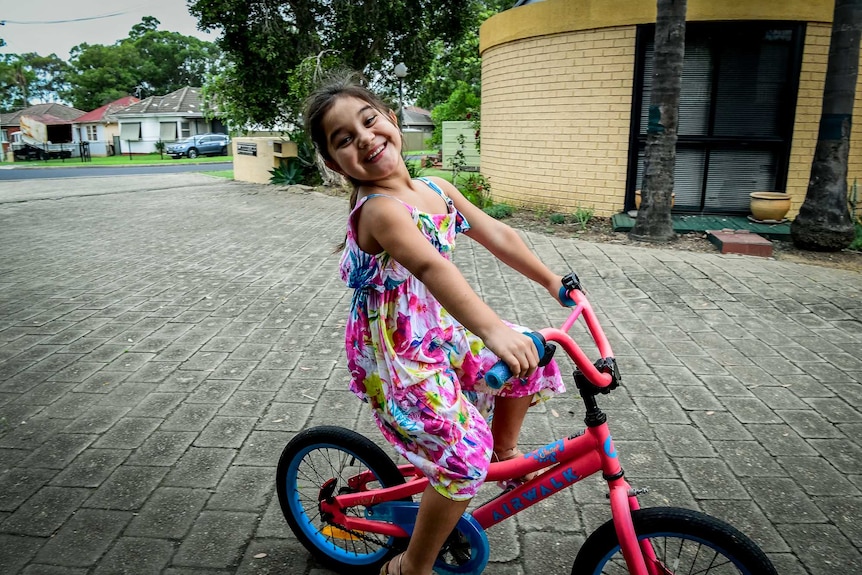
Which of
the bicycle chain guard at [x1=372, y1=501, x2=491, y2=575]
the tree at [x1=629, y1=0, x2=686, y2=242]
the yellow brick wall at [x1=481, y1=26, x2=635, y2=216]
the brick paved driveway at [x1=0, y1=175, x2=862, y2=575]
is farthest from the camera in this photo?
the yellow brick wall at [x1=481, y1=26, x2=635, y2=216]

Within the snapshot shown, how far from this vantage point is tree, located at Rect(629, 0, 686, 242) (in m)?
7.62

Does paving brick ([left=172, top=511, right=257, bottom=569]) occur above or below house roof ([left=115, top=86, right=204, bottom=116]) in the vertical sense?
below

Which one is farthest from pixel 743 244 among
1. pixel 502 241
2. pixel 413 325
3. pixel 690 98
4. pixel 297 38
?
pixel 297 38

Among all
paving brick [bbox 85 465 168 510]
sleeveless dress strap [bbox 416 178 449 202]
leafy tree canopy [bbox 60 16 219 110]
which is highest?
leafy tree canopy [bbox 60 16 219 110]

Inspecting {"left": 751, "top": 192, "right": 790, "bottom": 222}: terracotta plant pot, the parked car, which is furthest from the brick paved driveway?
the parked car

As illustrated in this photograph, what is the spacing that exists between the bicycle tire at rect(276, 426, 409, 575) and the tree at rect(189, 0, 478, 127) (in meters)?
12.8

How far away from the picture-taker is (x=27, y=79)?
78.1 m

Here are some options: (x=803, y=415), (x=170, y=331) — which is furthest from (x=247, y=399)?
(x=803, y=415)

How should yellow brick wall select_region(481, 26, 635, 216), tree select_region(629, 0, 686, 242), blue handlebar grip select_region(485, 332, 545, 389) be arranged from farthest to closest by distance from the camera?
yellow brick wall select_region(481, 26, 635, 216)
tree select_region(629, 0, 686, 242)
blue handlebar grip select_region(485, 332, 545, 389)

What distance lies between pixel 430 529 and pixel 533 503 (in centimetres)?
34

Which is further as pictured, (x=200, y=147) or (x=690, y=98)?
(x=200, y=147)

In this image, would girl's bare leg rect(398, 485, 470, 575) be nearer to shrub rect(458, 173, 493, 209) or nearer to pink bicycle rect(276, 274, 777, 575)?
pink bicycle rect(276, 274, 777, 575)

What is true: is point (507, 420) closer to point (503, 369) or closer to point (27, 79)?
point (503, 369)

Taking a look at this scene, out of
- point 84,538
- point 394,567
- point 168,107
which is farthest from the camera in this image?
point 168,107
